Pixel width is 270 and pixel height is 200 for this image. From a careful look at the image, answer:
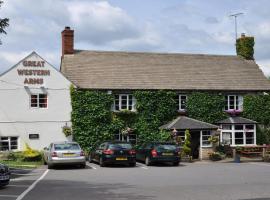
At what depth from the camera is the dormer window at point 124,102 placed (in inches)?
1464

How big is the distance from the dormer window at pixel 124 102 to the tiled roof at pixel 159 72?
75cm

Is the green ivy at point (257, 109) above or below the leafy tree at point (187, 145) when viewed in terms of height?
above

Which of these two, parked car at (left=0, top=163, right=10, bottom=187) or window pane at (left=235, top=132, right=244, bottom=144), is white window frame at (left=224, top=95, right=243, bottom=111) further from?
parked car at (left=0, top=163, right=10, bottom=187)

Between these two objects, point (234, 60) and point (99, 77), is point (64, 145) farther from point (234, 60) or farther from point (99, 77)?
point (234, 60)

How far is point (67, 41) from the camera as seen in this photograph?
1599 inches

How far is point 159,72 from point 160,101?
3589 millimetres

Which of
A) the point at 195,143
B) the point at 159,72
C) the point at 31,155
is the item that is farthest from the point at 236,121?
the point at 31,155

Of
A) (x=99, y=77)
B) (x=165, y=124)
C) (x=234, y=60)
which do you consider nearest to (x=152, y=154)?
(x=165, y=124)

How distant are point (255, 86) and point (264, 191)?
26080mm

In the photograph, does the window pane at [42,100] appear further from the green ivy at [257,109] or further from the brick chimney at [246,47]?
the brick chimney at [246,47]

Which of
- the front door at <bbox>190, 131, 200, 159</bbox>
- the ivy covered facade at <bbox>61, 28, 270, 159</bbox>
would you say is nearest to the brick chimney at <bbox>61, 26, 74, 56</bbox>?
the ivy covered facade at <bbox>61, 28, 270, 159</bbox>

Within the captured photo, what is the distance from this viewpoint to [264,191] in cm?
1532

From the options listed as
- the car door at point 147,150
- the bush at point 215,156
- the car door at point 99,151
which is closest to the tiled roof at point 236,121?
the bush at point 215,156

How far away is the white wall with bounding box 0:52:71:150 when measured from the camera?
34812 mm
